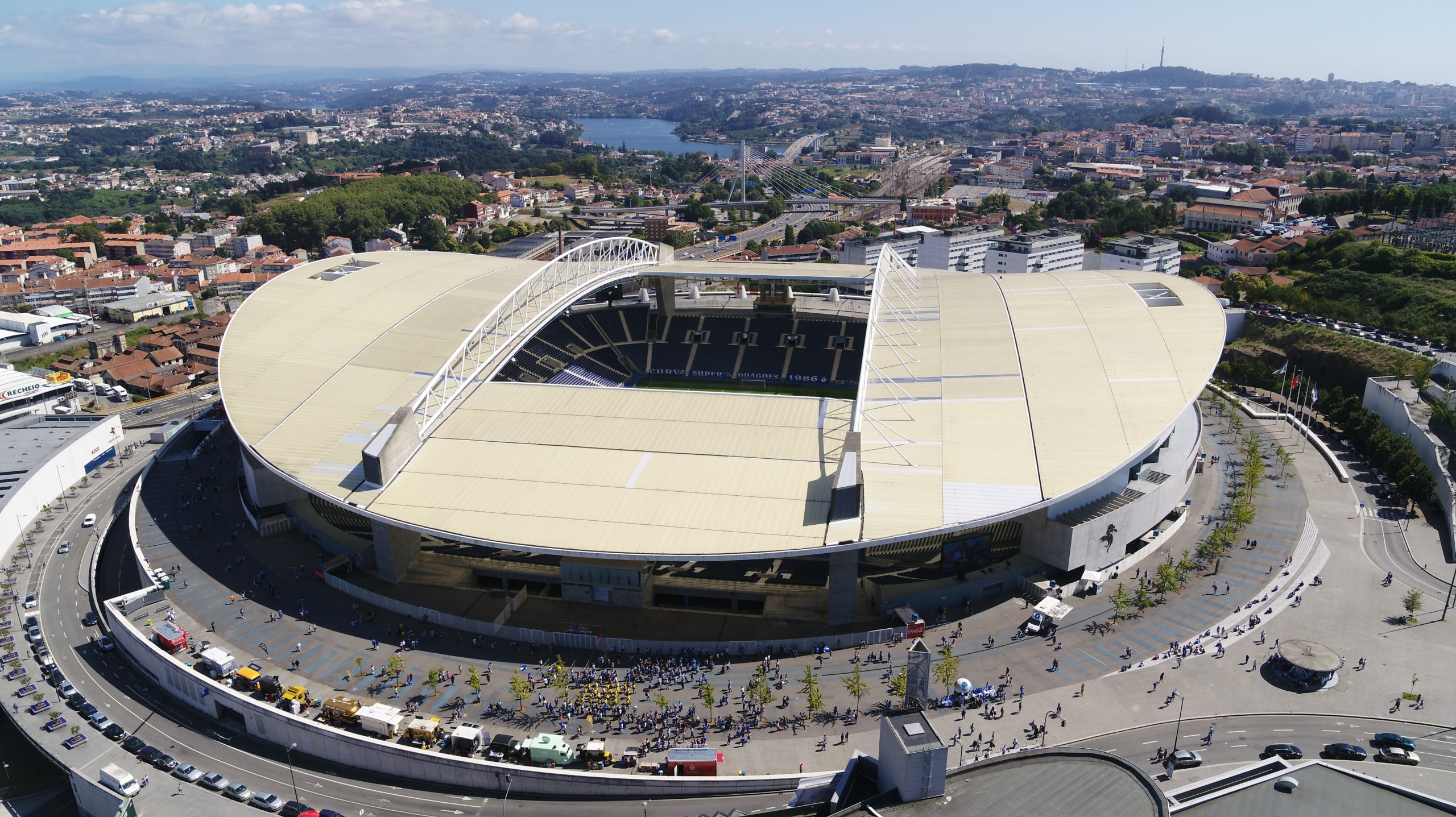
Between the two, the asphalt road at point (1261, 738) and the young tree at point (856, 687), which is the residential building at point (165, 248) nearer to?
the young tree at point (856, 687)

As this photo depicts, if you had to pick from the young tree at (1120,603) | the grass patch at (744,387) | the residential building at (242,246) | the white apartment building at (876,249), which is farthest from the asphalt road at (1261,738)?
the residential building at (242,246)

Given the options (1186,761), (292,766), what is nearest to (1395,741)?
(1186,761)

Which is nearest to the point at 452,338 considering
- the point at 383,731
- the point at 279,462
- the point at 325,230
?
the point at 279,462

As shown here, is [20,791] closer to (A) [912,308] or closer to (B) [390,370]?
(B) [390,370]

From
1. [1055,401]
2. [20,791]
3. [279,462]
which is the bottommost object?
[20,791]

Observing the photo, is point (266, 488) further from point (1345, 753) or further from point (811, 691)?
point (1345, 753)

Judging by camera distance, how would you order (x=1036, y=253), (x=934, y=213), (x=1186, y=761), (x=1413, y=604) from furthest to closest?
(x=934, y=213), (x=1036, y=253), (x=1413, y=604), (x=1186, y=761)
